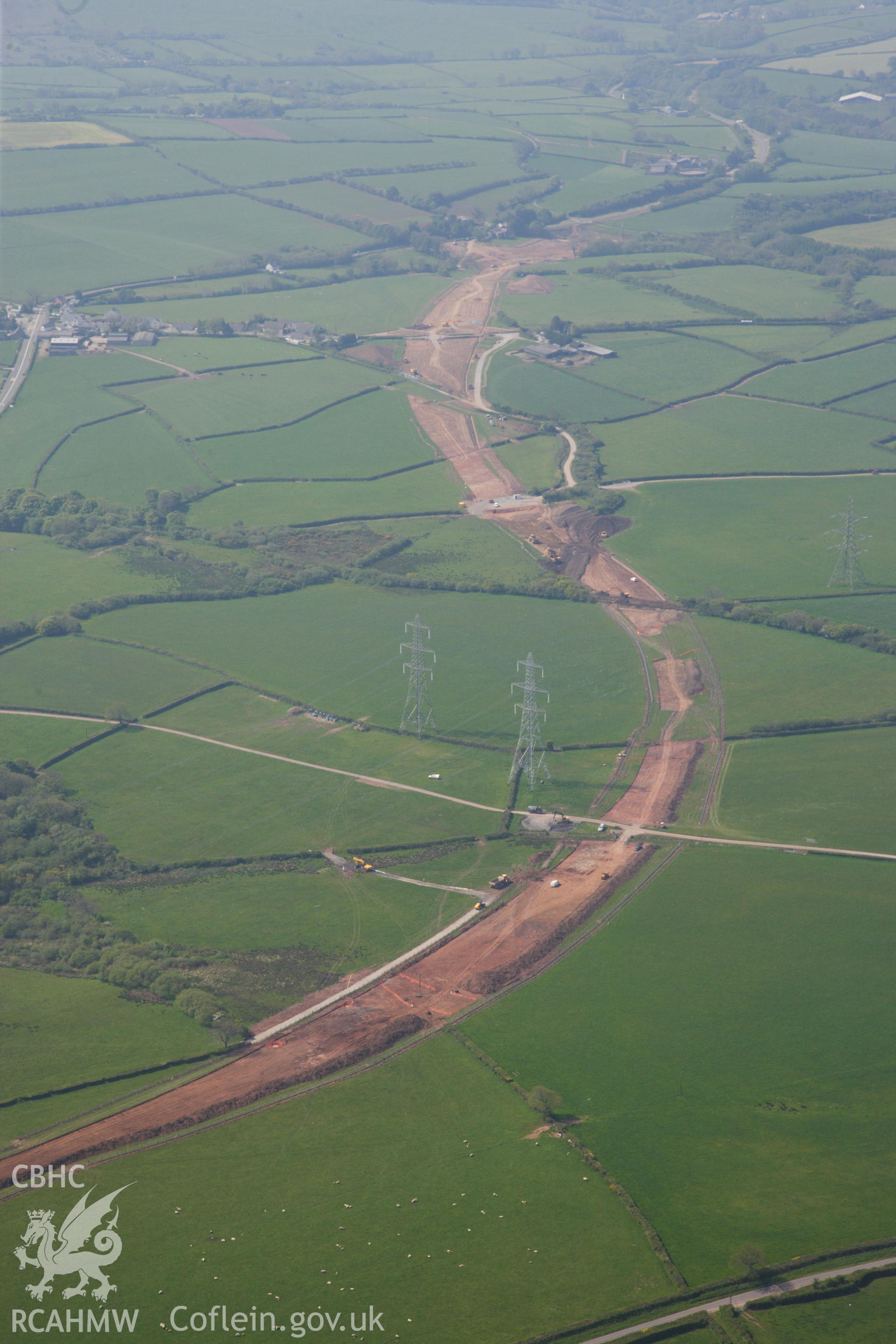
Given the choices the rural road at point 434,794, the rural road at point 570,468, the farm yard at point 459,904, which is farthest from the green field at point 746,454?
the rural road at point 434,794

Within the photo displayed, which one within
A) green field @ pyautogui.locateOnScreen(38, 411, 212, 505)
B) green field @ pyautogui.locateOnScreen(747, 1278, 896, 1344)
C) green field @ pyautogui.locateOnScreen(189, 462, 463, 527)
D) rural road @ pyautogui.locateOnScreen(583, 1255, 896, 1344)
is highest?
green field @ pyautogui.locateOnScreen(38, 411, 212, 505)

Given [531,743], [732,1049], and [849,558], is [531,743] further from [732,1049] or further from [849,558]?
[849,558]

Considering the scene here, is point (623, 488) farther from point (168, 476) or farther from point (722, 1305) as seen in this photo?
point (722, 1305)

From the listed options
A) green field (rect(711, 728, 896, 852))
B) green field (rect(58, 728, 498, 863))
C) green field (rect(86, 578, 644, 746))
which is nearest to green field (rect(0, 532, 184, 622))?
green field (rect(86, 578, 644, 746))

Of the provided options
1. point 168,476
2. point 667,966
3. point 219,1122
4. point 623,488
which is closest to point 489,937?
point 667,966

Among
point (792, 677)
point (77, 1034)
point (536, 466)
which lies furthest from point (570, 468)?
point (77, 1034)

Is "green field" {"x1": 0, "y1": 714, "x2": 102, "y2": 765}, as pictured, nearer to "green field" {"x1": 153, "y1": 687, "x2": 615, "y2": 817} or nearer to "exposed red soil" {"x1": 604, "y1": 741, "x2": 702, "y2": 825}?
"green field" {"x1": 153, "y1": 687, "x2": 615, "y2": 817}
